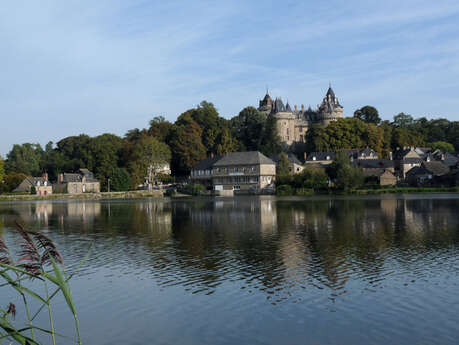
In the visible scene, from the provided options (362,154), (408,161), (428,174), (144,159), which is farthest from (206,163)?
(428,174)

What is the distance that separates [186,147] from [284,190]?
3351 centimetres

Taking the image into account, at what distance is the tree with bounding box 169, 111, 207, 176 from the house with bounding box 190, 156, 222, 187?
12.5ft

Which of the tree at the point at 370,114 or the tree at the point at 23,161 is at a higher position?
the tree at the point at 370,114

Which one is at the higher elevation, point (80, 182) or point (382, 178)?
point (80, 182)

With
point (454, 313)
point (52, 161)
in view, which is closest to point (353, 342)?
point (454, 313)

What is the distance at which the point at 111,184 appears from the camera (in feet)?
321

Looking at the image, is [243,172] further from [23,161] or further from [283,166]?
[23,161]

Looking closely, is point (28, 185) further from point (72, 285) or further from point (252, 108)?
point (72, 285)

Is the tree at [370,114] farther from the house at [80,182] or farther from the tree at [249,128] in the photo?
the house at [80,182]

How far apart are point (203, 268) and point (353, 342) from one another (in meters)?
8.68

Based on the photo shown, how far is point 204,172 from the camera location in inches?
4082

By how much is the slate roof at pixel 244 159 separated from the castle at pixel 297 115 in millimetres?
26232

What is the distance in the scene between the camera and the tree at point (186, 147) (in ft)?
359

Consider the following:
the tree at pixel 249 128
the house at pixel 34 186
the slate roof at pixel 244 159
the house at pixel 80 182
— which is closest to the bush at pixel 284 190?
the slate roof at pixel 244 159
